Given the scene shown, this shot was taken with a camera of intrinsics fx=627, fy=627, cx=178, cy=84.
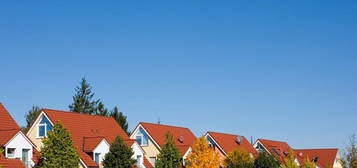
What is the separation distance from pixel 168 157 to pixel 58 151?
43.0 feet

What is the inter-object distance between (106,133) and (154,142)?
6.42 metres

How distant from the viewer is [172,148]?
54938 mm

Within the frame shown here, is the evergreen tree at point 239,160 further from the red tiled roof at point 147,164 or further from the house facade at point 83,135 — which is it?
the house facade at point 83,135

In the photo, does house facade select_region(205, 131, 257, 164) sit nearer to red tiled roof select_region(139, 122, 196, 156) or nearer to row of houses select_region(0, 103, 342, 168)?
row of houses select_region(0, 103, 342, 168)

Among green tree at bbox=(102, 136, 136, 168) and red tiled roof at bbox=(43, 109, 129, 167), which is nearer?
green tree at bbox=(102, 136, 136, 168)

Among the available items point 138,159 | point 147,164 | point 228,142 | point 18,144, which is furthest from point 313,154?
point 18,144

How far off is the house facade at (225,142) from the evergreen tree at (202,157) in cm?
1324

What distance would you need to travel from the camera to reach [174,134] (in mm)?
69500

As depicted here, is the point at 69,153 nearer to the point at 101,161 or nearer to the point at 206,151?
the point at 101,161

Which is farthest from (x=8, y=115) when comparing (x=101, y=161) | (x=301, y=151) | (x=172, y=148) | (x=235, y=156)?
(x=301, y=151)

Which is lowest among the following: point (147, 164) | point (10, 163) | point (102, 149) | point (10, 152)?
point (10, 163)

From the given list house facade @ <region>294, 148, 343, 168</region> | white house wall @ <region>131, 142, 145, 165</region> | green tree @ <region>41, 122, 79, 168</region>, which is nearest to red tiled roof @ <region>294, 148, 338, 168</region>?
house facade @ <region>294, 148, 343, 168</region>

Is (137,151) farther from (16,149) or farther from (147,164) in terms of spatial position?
(16,149)

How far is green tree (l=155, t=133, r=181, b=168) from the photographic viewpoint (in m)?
54.1
